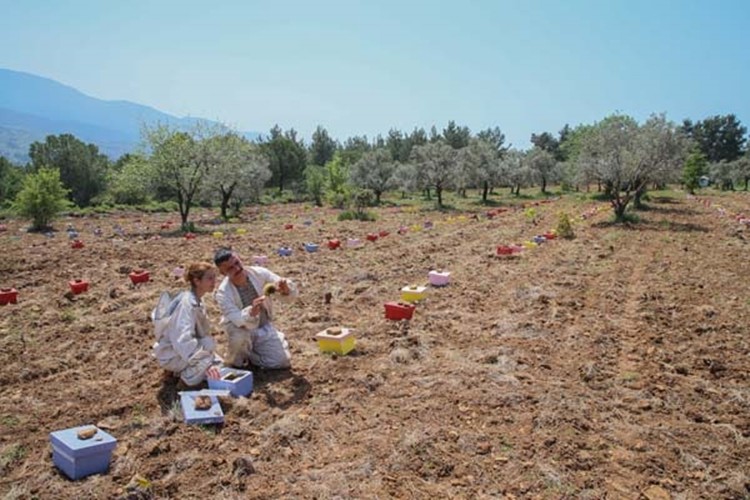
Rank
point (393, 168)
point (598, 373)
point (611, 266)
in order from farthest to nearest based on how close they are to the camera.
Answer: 1. point (393, 168)
2. point (611, 266)
3. point (598, 373)

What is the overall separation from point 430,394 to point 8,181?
1839 inches

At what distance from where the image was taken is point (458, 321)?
816cm

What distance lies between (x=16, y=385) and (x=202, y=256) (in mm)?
9504

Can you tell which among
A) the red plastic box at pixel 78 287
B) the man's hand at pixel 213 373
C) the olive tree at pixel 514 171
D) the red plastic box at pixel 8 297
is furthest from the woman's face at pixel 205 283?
the olive tree at pixel 514 171

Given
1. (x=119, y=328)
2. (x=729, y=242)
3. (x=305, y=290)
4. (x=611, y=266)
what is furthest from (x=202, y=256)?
(x=729, y=242)

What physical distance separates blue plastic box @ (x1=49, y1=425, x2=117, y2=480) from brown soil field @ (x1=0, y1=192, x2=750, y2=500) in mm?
92

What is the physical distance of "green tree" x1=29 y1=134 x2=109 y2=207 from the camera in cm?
4197

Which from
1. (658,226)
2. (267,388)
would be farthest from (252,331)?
(658,226)

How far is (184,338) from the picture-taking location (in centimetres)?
534

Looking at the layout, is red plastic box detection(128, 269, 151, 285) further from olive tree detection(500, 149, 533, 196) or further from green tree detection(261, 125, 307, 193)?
green tree detection(261, 125, 307, 193)

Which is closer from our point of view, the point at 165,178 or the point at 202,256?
the point at 202,256

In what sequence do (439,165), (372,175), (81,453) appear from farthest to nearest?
(372,175)
(439,165)
(81,453)

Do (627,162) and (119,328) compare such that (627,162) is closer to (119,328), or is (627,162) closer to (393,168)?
(119,328)

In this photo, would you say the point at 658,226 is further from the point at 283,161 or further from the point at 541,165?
the point at 283,161
